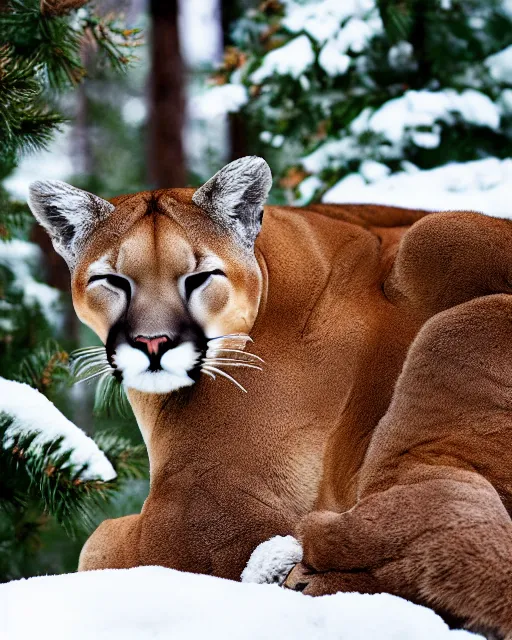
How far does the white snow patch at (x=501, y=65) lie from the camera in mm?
6090

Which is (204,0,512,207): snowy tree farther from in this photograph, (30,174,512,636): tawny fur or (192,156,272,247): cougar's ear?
(30,174,512,636): tawny fur

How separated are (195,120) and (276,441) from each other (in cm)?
834

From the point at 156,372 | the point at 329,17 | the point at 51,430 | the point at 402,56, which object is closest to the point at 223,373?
the point at 156,372

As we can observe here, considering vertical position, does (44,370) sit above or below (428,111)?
below

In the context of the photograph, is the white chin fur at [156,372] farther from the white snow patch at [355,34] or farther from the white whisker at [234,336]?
the white snow patch at [355,34]

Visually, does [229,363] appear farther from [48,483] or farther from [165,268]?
[48,483]

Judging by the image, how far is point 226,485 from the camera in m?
3.00

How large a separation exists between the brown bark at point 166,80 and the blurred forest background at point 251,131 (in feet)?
2.07

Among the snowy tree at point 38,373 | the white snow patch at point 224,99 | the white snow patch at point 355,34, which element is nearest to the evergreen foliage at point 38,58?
the snowy tree at point 38,373

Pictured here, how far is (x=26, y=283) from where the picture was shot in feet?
18.6

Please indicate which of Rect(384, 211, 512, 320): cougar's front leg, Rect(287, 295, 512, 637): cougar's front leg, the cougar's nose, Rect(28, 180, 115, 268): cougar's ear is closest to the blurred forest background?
Rect(28, 180, 115, 268): cougar's ear

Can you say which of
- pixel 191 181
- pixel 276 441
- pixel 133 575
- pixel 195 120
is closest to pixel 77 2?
pixel 276 441

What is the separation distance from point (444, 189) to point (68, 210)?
266 centimetres

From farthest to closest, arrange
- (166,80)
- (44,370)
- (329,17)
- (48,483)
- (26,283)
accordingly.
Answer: (166,80) → (329,17) → (26,283) → (44,370) → (48,483)
